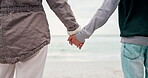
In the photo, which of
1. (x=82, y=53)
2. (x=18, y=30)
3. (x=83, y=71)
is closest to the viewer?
(x=18, y=30)

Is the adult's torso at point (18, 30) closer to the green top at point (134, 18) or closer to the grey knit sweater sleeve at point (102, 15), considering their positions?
the grey knit sweater sleeve at point (102, 15)

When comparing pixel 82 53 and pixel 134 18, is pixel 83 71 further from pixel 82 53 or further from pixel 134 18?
pixel 82 53

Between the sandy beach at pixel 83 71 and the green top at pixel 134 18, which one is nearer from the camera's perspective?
the green top at pixel 134 18

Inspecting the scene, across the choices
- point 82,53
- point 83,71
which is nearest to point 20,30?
point 83,71

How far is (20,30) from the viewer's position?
1489 mm

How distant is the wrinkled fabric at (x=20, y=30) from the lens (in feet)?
4.88

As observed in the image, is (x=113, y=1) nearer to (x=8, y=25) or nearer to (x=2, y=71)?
(x=8, y=25)

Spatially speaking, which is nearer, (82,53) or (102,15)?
(102,15)

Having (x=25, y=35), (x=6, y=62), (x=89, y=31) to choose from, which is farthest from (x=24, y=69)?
(x=89, y=31)

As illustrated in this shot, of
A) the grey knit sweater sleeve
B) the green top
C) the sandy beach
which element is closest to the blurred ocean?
the sandy beach

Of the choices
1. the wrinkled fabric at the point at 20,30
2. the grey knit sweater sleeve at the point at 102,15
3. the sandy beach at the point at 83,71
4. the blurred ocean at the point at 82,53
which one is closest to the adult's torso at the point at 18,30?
the wrinkled fabric at the point at 20,30

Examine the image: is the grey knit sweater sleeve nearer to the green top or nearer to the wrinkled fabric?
the green top

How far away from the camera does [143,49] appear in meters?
1.49

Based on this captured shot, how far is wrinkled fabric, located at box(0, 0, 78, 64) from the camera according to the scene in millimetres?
1487
